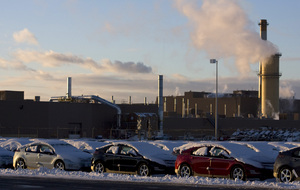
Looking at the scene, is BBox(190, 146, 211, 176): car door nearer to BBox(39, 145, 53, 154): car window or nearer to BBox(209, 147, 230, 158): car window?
BBox(209, 147, 230, 158): car window

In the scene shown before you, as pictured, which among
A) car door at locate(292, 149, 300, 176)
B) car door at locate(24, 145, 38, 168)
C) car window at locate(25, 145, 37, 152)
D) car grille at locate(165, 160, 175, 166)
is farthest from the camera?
car window at locate(25, 145, 37, 152)

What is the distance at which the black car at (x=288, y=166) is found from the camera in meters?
21.2

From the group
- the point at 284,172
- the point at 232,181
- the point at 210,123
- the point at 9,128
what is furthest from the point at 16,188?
the point at 210,123

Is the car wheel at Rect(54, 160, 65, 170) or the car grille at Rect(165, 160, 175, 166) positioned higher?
the car grille at Rect(165, 160, 175, 166)

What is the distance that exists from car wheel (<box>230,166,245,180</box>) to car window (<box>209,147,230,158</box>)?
676mm

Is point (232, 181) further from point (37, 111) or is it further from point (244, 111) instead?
point (244, 111)

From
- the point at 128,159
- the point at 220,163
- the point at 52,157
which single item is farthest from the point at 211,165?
the point at 52,157

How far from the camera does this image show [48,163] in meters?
26.7

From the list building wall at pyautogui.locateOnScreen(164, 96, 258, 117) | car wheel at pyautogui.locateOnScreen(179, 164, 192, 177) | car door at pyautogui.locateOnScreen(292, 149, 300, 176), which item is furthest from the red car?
building wall at pyautogui.locateOnScreen(164, 96, 258, 117)

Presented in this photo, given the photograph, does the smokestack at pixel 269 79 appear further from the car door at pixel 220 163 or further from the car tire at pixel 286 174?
the car tire at pixel 286 174

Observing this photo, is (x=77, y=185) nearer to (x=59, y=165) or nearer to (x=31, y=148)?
(x=59, y=165)

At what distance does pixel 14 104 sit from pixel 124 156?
2193 inches

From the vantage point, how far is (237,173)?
879 inches

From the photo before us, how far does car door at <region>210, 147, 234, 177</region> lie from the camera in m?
22.6
